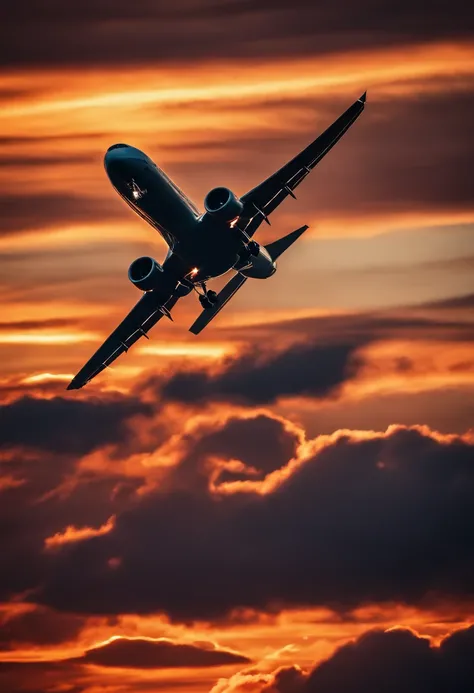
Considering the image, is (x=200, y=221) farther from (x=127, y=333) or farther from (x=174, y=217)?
(x=127, y=333)

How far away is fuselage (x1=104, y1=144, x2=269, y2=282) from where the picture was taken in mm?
103688

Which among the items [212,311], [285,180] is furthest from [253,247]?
[212,311]

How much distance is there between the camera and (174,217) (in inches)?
4154

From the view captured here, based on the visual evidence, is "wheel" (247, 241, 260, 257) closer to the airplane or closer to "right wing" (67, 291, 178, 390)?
the airplane

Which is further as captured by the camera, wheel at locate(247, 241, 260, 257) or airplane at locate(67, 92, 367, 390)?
wheel at locate(247, 241, 260, 257)

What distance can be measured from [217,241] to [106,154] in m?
Result: 9.45

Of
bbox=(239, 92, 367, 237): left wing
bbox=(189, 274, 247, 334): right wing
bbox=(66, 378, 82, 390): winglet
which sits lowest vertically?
bbox=(66, 378, 82, 390): winglet

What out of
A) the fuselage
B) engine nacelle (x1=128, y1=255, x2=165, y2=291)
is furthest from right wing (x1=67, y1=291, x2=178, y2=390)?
the fuselage

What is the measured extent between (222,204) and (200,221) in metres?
1.84

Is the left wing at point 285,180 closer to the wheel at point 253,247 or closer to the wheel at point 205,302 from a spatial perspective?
the wheel at point 253,247

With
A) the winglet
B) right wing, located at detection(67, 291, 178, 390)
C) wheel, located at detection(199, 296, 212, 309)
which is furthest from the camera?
the winglet

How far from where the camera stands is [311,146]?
356ft

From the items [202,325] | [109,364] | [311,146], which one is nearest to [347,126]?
[311,146]

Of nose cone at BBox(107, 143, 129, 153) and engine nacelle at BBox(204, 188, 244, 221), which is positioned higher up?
nose cone at BBox(107, 143, 129, 153)
